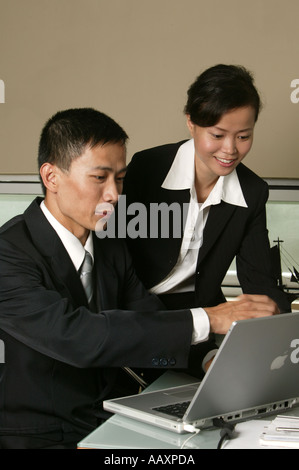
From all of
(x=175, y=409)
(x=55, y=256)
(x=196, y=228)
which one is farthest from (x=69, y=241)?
(x=196, y=228)

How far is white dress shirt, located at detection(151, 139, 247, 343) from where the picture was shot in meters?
1.81

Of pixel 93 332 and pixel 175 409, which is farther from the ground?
pixel 93 332

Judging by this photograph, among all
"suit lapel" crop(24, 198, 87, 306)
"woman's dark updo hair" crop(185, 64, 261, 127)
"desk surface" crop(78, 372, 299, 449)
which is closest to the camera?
"desk surface" crop(78, 372, 299, 449)

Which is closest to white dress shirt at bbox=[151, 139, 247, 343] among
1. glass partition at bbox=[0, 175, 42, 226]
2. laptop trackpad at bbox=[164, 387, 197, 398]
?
laptop trackpad at bbox=[164, 387, 197, 398]

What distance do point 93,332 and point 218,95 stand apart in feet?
2.42

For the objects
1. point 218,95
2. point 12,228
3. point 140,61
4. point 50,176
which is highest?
point 140,61

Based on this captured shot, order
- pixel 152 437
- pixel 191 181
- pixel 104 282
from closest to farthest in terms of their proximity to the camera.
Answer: pixel 152 437, pixel 104 282, pixel 191 181

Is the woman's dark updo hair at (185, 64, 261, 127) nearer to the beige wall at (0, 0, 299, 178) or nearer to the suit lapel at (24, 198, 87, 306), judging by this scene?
the suit lapel at (24, 198, 87, 306)

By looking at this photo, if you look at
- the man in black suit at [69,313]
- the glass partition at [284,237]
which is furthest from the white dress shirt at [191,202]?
the glass partition at [284,237]

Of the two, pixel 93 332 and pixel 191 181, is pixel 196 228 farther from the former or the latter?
pixel 93 332

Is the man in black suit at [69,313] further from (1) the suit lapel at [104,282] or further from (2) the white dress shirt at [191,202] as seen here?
(2) the white dress shirt at [191,202]

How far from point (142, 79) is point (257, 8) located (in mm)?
532

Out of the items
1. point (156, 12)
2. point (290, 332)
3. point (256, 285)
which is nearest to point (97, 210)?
point (290, 332)

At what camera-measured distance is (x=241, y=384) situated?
1101 millimetres
